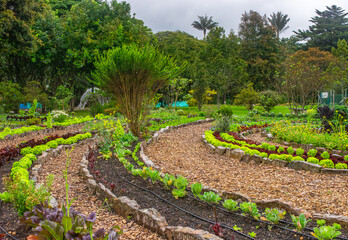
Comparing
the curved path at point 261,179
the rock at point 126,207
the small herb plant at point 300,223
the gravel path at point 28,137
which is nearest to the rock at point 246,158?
the curved path at point 261,179

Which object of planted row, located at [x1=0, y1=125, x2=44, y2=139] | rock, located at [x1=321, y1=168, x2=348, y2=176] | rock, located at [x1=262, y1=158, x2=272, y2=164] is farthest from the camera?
planted row, located at [x1=0, y1=125, x2=44, y2=139]

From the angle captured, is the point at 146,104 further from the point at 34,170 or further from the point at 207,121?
the point at 207,121

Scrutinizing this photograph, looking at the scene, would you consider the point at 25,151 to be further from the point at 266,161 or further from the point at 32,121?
the point at 32,121

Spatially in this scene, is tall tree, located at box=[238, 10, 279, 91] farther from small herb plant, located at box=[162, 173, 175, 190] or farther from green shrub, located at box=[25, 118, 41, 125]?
small herb plant, located at box=[162, 173, 175, 190]

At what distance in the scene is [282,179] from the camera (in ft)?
15.7

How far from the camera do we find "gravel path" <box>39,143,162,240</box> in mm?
2911

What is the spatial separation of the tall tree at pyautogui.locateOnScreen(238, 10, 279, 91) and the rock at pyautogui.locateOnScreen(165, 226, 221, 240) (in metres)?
29.7

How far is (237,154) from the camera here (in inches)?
246

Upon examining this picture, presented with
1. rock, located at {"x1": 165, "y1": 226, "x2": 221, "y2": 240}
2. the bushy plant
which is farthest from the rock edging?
the bushy plant

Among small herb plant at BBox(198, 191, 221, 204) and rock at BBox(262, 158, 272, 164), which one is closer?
small herb plant at BBox(198, 191, 221, 204)

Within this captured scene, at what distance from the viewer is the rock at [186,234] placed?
2445 mm

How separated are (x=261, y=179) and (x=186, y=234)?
266 cm

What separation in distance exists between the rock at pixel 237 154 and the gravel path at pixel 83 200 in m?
3.32

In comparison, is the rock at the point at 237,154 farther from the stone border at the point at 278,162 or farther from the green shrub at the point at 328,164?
the green shrub at the point at 328,164
